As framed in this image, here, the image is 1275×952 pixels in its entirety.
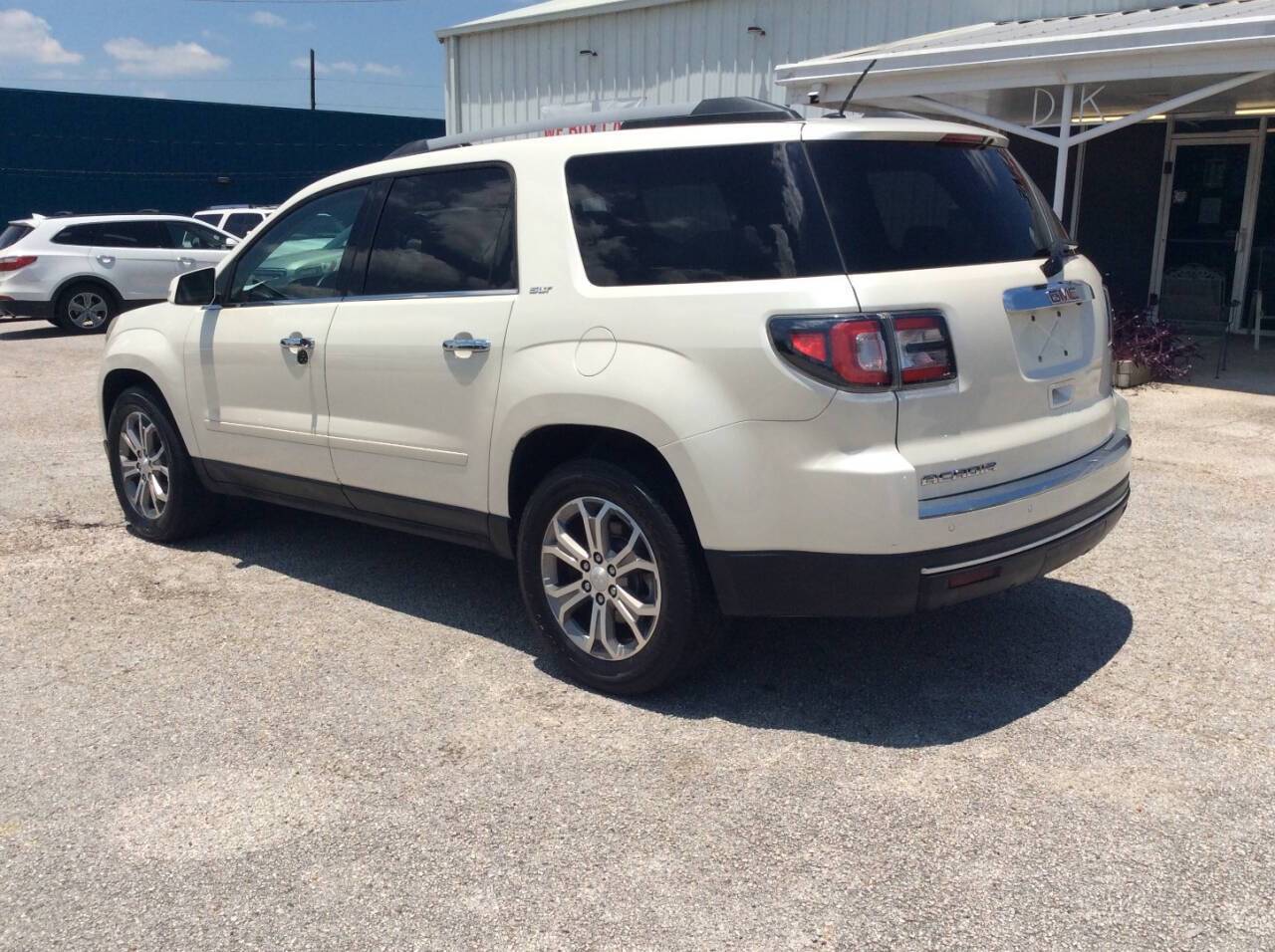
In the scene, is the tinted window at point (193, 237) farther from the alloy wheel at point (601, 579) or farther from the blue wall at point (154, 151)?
the alloy wheel at point (601, 579)

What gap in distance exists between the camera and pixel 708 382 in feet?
11.6

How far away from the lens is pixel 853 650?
4.39 m

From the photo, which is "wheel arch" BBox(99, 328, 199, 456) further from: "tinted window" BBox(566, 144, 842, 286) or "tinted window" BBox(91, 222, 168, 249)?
"tinted window" BBox(91, 222, 168, 249)

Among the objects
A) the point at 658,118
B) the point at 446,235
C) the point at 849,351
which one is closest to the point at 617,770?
the point at 849,351

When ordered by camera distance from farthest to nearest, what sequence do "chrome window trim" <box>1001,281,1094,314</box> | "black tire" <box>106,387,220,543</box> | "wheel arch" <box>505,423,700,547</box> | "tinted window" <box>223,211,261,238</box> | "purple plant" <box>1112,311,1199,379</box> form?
1. "tinted window" <box>223,211,261,238</box>
2. "purple plant" <box>1112,311,1199,379</box>
3. "black tire" <box>106,387,220,543</box>
4. "wheel arch" <box>505,423,700,547</box>
5. "chrome window trim" <box>1001,281,1094,314</box>

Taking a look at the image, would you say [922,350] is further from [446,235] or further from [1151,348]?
[1151,348]

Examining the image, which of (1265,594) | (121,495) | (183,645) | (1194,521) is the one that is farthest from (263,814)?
(1194,521)

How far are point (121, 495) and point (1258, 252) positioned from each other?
12925 mm

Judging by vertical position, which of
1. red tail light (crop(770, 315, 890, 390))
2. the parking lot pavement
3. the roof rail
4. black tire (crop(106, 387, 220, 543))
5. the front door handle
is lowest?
the parking lot pavement

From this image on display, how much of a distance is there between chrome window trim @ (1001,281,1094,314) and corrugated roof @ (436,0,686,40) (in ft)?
43.7

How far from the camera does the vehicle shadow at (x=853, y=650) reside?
151 inches

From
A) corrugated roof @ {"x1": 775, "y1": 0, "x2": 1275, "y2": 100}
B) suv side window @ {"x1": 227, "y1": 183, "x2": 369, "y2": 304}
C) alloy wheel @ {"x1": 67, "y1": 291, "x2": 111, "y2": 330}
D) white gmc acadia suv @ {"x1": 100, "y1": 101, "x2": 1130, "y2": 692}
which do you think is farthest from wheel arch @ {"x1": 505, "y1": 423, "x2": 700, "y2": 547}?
alloy wheel @ {"x1": 67, "y1": 291, "x2": 111, "y2": 330}

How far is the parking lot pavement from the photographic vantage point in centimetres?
279

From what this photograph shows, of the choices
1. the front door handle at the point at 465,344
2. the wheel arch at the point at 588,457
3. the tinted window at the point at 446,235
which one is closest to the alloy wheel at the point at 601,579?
the wheel arch at the point at 588,457
